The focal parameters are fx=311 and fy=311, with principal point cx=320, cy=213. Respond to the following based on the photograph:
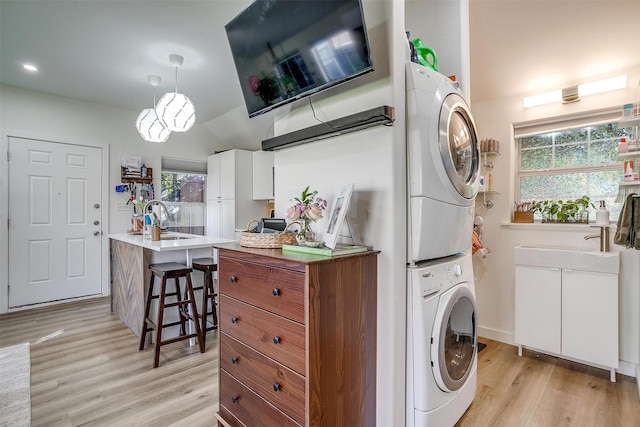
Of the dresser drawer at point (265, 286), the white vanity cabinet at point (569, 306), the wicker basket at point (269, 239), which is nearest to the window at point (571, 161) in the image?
the white vanity cabinet at point (569, 306)

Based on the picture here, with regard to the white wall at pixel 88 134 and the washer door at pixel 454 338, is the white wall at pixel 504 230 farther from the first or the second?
the white wall at pixel 88 134

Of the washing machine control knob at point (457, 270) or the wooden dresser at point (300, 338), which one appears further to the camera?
the washing machine control knob at point (457, 270)

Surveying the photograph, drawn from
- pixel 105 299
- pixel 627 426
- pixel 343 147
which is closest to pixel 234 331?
pixel 343 147

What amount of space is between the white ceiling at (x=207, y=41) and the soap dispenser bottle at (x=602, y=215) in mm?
1045

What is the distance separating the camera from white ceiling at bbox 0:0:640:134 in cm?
206

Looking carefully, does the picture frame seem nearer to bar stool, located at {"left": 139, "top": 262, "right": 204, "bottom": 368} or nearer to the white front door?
bar stool, located at {"left": 139, "top": 262, "right": 204, "bottom": 368}

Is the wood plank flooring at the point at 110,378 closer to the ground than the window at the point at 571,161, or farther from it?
closer to the ground

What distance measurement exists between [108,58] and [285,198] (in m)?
2.73

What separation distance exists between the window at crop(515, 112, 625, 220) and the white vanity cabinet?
0.58 metres

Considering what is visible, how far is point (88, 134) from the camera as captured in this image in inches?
171

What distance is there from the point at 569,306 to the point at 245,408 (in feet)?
7.91

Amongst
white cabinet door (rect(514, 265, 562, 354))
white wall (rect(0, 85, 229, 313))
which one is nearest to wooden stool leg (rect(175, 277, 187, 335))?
white wall (rect(0, 85, 229, 313))

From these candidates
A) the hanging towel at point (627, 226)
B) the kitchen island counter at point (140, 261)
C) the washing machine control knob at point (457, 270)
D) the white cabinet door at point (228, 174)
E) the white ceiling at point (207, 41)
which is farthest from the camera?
the white cabinet door at point (228, 174)

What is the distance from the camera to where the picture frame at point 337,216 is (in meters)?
1.29
